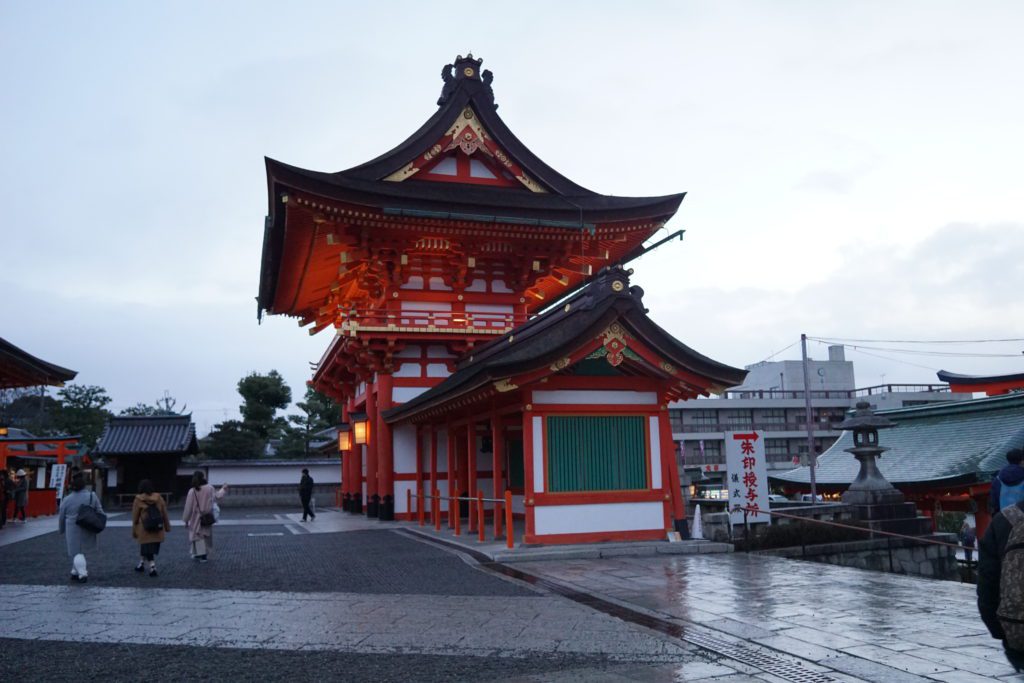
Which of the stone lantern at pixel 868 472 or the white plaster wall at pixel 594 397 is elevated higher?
the white plaster wall at pixel 594 397

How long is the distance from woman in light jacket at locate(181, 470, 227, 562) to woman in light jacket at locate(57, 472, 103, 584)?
187 cm

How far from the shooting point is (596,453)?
579 inches

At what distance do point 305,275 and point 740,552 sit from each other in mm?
16860

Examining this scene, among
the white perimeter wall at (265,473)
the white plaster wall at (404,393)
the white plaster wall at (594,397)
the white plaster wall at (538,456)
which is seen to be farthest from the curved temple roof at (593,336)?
the white perimeter wall at (265,473)

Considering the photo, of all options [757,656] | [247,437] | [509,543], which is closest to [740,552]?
[509,543]

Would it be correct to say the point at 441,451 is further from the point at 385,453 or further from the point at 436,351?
the point at 436,351

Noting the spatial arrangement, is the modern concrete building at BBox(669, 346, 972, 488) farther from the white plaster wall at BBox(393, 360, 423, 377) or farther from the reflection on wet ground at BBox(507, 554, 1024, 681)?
the reflection on wet ground at BBox(507, 554, 1024, 681)

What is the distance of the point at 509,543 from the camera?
1385 centimetres

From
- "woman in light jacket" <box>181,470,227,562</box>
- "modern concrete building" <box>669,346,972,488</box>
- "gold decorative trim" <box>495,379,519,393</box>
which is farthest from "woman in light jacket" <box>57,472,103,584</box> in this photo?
"modern concrete building" <box>669,346,972,488</box>

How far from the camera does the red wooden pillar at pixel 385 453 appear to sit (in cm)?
2195

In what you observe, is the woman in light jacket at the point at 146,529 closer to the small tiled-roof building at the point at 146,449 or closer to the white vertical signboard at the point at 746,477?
the white vertical signboard at the point at 746,477

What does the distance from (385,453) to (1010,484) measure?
15.8m

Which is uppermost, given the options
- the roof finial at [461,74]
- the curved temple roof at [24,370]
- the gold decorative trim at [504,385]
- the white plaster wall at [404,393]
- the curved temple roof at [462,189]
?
the roof finial at [461,74]

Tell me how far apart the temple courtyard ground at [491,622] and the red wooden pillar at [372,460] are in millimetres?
9256
